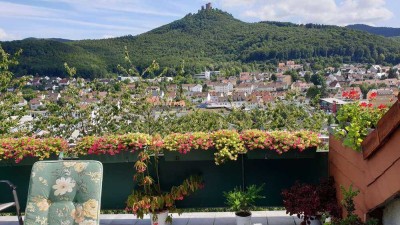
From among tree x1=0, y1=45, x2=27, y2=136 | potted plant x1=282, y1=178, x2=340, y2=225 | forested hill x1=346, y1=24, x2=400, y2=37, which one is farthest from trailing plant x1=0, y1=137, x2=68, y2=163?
forested hill x1=346, y1=24, x2=400, y2=37

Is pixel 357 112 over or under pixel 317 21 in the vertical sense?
under

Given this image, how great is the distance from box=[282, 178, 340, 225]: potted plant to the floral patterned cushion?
1.68 m

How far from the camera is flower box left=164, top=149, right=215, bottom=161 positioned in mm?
3979

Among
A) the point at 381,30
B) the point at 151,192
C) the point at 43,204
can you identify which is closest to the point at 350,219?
the point at 151,192

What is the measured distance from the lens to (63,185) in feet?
9.95

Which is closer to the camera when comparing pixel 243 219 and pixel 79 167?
pixel 79 167

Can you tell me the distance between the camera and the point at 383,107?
3033 mm

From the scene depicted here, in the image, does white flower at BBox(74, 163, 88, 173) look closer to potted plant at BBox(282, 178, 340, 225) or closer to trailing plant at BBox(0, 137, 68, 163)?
trailing plant at BBox(0, 137, 68, 163)

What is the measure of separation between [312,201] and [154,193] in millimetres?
1510

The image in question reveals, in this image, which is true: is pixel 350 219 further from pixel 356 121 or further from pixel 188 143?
pixel 188 143

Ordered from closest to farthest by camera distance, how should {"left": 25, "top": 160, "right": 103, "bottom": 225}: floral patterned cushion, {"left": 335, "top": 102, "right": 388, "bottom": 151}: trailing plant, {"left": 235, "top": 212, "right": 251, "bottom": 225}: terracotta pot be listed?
{"left": 335, "top": 102, "right": 388, "bottom": 151}: trailing plant, {"left": 25, "top": 160, "right": 103, "bottom": 225}: floral patterned cushion, {"left": 235, "top": 212, "right": 251, "bottom": 225}: terracotta pot

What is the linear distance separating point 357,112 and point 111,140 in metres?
2.27

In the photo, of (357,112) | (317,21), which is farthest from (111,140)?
(317,21)

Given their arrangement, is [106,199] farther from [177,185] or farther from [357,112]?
[357,112]
